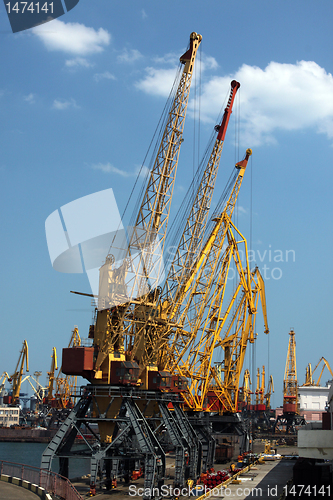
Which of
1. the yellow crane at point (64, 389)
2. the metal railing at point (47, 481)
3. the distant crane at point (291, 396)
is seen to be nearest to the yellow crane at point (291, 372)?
the distant crane at point (291, 396)

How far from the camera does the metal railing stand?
28.3 meters

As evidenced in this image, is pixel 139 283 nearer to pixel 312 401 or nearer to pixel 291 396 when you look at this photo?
pixel 291 396

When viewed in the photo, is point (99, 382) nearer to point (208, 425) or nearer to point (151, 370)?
point (151, 370)

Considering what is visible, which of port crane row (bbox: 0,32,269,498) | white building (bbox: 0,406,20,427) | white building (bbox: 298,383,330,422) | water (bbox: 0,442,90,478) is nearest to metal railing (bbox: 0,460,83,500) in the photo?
port crane row (bbox: 0,32,269,498)

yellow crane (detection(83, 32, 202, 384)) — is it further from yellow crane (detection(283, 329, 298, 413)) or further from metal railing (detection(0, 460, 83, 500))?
yellow crane (detection(283, 329, 298, 413))

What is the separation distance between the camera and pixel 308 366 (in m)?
172

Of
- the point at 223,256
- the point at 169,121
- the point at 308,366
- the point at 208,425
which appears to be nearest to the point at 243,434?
the point at 208,425

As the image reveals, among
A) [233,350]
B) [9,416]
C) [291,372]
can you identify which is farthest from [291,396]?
[9,416]

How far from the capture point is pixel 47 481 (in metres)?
29.9

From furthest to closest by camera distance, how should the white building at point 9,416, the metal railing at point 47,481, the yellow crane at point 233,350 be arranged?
the white building at point 9,416 → the yellow crane at point 233,350 → the metal railing at point 47,481

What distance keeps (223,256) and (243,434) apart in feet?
86.4

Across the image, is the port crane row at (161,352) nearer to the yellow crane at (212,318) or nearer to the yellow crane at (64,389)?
the yellow crane at (212,318)

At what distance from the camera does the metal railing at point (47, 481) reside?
1115 inches

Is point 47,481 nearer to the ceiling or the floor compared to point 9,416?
nearer to the ceiling
